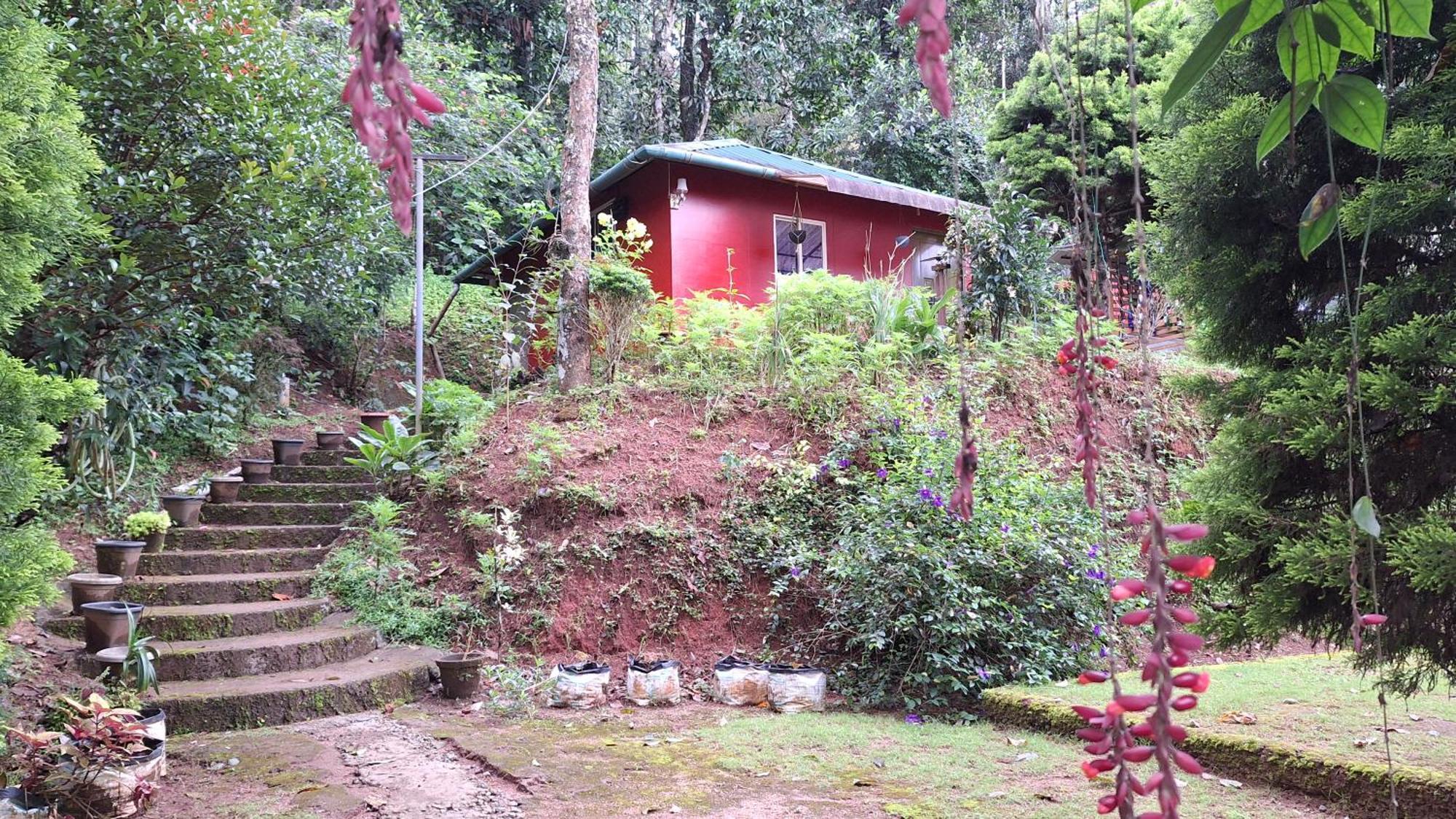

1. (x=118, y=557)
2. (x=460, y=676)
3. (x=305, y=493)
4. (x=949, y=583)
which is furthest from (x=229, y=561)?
(x=949, y=583)

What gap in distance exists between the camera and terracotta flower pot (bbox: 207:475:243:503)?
7.48 metres

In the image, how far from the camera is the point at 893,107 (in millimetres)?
16375

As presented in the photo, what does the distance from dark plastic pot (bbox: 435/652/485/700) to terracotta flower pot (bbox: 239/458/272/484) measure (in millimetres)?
3777

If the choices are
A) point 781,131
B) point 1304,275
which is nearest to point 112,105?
point 1304,275

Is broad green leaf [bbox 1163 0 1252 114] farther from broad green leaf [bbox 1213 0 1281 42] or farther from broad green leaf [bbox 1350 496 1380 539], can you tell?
broad green leaf [bbox 1350 496 1380 539]

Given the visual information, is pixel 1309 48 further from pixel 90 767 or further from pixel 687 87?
pixel 687 87

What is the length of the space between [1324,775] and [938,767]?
4.41 ft

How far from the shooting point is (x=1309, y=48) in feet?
3.41

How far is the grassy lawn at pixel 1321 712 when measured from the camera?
316 cm

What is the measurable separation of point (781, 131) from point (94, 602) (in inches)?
570

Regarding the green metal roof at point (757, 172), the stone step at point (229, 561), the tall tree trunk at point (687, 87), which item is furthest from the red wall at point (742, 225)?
the tall tree trunk at point (687, 87)

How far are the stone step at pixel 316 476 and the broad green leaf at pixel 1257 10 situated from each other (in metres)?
8.15

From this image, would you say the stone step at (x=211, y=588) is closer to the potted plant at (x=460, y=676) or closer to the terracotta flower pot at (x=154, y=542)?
the terracotta flower pot at (x=154, y=542)

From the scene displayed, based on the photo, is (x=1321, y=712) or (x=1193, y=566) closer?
(x=1193, y=566)
